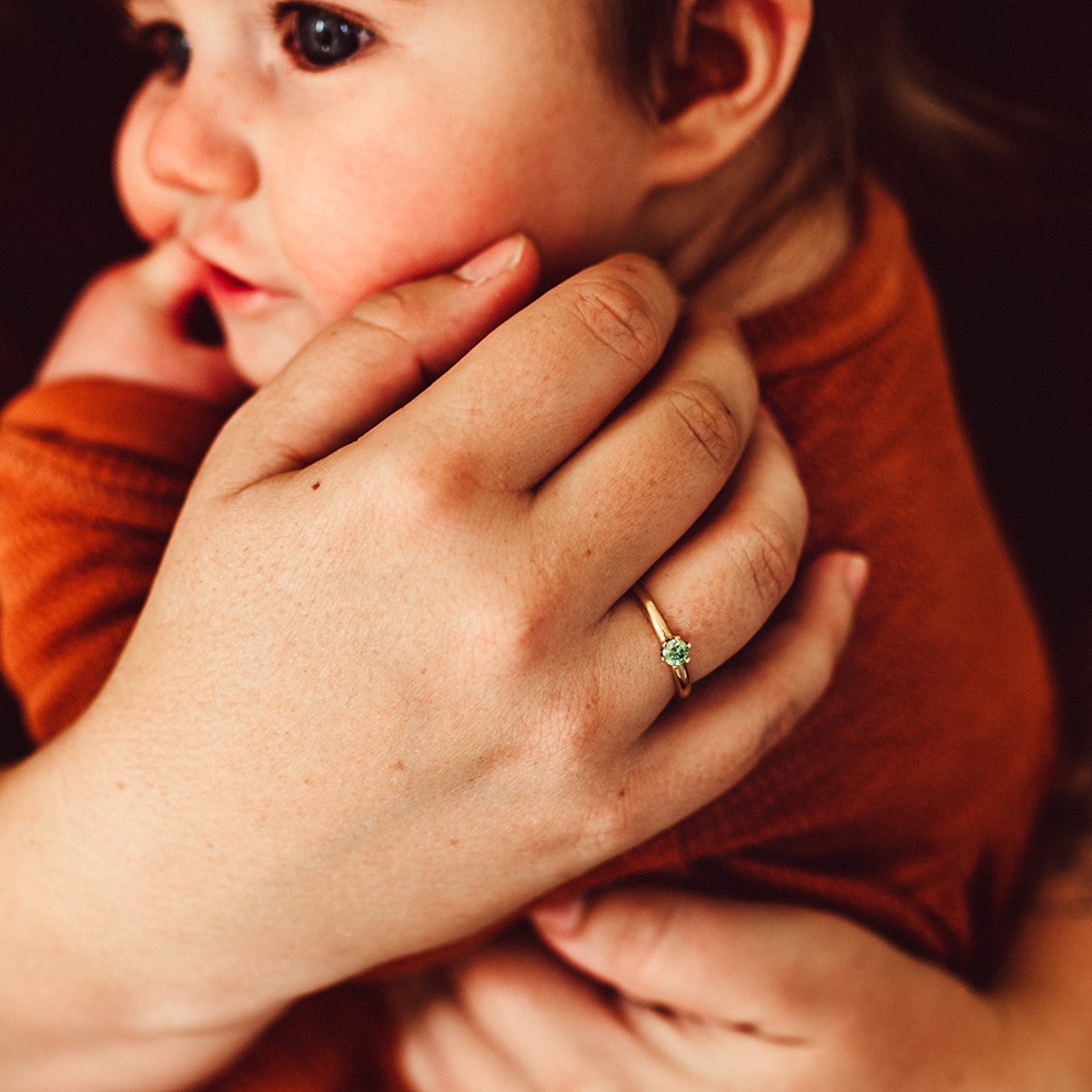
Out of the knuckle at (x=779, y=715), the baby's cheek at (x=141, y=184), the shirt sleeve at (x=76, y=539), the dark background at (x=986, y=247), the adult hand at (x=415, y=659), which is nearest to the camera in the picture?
the adult hand at (x=415, y=659)

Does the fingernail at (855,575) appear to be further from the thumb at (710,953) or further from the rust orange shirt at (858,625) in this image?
the thumb at (710,953)

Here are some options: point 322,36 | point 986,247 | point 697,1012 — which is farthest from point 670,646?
point 986,247

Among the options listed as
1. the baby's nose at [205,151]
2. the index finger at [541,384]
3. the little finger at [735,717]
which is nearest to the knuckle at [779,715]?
the little finger at [735,717]

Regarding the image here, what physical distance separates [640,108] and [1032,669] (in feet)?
2.52

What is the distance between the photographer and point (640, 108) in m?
0.87

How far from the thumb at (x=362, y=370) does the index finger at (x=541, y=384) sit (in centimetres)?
6

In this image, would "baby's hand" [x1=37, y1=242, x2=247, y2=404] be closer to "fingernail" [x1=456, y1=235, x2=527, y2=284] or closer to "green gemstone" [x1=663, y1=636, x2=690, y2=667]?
→ "fingernail" [x1=456, y1=235, x2=527, y2=284]

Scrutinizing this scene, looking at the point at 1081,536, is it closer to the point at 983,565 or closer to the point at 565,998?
the point at 983,565

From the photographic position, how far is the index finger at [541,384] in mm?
640

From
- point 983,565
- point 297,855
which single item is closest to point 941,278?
point 983,565

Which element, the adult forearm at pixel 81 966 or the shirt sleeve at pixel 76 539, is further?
the shirt sleeve at pixel 76 539

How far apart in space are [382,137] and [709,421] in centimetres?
36

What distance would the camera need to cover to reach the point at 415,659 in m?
0.63

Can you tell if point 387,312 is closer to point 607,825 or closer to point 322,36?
point 322,36
